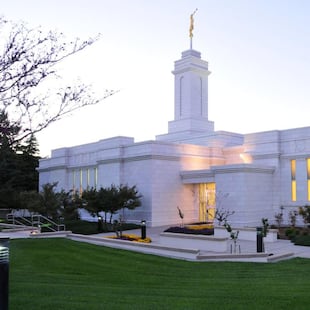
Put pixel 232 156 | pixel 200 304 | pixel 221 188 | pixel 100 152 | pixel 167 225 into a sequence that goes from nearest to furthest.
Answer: pixel 200 304, pixel 221 188, pixel 167 225, pixel 232 156, pixel 100 152

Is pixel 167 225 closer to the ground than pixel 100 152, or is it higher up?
closer to the ground

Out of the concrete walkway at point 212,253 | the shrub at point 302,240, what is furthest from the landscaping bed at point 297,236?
the concrete walkway at point 212,253

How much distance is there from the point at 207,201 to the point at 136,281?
64.2ft

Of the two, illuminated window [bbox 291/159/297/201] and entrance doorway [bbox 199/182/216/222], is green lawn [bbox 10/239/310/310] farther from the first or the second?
entrance doorway [bbox 199/182/216/222]

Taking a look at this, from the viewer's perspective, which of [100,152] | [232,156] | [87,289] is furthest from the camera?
[100,152]

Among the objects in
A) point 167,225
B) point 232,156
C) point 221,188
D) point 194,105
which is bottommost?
point 167,225

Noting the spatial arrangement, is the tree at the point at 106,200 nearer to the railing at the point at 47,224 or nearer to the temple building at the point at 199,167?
the railing at the point at 47,224

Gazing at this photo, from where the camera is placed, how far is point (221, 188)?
2512 centimetres

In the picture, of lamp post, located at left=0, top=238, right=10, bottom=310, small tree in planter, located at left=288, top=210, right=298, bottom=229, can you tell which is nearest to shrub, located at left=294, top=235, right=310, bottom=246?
small tree in planter, located at left=288, top=210, right=298, bottom=229

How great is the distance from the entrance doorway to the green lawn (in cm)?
1355

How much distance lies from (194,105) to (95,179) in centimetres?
937

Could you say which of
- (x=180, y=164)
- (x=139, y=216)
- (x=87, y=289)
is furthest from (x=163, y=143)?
(x=87, y=289)

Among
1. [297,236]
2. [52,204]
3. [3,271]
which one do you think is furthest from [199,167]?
[3,271]

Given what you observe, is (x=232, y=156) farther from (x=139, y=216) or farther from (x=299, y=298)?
(x=299, y=298)
